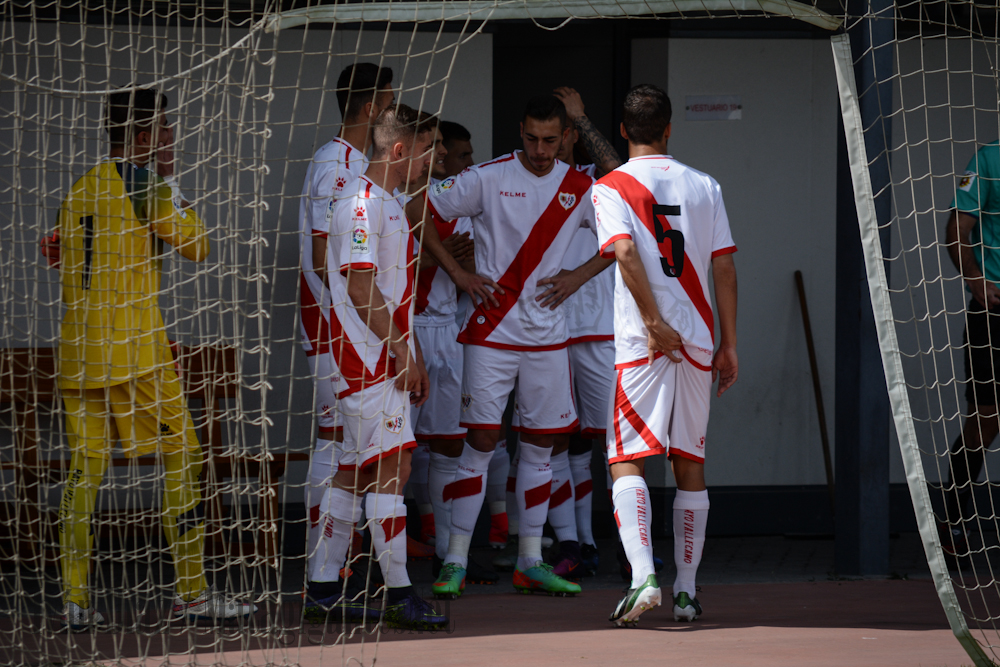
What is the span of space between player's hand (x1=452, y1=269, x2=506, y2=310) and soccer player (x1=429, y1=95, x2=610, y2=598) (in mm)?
26

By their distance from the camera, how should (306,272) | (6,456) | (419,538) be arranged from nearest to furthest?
(306,272) < (6,456) < (419,538)

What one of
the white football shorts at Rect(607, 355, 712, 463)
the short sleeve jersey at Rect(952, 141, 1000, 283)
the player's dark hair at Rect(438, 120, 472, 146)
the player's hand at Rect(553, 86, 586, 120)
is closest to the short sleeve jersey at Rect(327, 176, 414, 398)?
the white football shorts at Rect(607, 355, 712, 463)

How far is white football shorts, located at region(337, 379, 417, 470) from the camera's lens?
13.1ft

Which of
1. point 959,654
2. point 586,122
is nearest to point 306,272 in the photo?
point 586,122

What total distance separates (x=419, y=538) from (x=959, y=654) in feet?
9.42

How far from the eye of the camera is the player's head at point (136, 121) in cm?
392

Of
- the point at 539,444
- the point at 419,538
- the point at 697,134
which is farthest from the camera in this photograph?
the point at 697,134

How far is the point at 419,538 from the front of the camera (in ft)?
19.0

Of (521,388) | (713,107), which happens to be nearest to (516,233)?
(521,388)

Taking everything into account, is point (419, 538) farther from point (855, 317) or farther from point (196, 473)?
point (855, 317)

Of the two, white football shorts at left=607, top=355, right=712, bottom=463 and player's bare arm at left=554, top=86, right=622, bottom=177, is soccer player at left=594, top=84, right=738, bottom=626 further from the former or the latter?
player's bare arm at left=554, top=86, right=622, bottom=177

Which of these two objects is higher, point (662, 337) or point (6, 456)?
point (662, 337)

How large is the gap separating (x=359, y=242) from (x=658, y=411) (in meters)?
1.29

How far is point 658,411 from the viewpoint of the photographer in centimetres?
415
